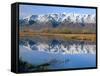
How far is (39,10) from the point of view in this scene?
283 cm

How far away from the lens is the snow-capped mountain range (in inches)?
110

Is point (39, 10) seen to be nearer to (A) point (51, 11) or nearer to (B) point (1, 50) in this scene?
(A) point (51, 11)

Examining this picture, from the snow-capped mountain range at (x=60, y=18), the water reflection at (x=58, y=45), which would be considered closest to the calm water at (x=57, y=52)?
the water reflection at (x=58, y=45)

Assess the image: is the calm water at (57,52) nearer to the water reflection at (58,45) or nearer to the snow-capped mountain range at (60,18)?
the water reflection at (58,45)

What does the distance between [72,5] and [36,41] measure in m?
0.55

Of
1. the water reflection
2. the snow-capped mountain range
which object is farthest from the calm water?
the snow-capped mountain range

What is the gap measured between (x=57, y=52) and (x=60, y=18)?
34 cm

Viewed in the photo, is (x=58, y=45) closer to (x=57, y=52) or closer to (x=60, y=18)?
(x=57, y=52)

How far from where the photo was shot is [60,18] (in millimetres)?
2939

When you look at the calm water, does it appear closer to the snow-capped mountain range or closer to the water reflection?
the water reflection

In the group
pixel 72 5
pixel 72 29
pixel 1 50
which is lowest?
pixel 1 50

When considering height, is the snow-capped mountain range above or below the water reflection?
above

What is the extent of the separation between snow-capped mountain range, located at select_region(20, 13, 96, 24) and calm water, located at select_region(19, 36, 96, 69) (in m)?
0.17

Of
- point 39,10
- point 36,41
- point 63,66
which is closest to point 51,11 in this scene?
point 39,10
